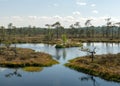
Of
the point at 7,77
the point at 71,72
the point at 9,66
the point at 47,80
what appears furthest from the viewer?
the point at 9,66

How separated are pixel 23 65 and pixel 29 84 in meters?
19.0

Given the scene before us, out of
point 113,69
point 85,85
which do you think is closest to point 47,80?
point 85,85

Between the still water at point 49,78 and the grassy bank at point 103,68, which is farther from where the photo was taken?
the grassy bank at point 103,68

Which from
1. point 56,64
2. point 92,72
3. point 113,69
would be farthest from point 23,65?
point 113,69

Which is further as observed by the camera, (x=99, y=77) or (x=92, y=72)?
(x=92, y=72)

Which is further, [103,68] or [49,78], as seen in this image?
[103,68]

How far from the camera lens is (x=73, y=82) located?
4841 centimetres

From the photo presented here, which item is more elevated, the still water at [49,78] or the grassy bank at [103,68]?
the grassy bank at [103,68]

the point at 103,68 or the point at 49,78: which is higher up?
the point at 103,68

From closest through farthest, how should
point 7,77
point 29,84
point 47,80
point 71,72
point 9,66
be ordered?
point 29,84
point 47,80
point 7,77
point 71,72
point 9,66

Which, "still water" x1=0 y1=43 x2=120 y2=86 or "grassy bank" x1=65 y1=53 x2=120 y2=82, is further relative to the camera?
"grassy bank" x1=65 y1=53 x2=120 y2=82

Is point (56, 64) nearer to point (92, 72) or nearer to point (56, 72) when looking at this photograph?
point (56, 72)

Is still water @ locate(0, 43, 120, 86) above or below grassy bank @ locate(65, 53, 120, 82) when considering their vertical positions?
below

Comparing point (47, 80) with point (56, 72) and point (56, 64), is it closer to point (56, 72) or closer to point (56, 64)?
point (56, 72)
